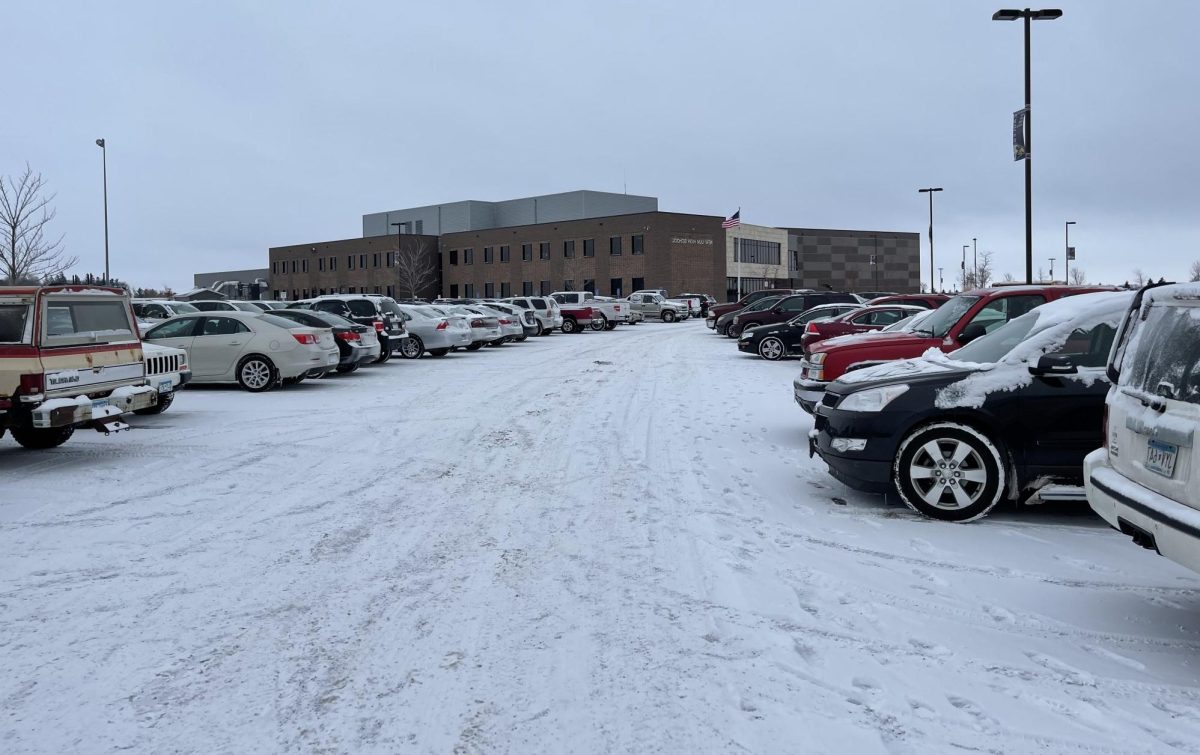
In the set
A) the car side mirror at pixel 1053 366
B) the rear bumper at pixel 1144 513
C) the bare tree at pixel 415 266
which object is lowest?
the rear bumper at pixel 1144 513

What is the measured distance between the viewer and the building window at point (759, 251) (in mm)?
86188

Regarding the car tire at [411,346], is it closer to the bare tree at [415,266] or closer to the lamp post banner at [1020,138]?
the lamp post banner at [1020,138]

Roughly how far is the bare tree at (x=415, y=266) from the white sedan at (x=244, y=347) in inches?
2918

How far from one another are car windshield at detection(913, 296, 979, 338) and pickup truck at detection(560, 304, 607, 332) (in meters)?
30.3

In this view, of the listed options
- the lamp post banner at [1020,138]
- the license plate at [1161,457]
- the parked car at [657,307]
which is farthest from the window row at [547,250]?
the license plate at [1161,457]

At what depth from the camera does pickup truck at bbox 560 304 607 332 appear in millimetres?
41844

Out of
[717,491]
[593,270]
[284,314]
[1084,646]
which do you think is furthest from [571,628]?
[593,270]

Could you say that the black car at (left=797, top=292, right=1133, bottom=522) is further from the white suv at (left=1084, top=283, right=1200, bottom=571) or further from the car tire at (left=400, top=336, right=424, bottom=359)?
the car tire at (left=400, top=336, right=424, bottom=359)

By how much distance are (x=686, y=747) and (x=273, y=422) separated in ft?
34.3

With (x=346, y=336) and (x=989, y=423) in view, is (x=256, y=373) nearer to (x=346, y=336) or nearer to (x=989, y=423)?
(x=346, y=336)

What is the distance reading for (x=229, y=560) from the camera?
6.09 m

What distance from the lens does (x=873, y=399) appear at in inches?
295

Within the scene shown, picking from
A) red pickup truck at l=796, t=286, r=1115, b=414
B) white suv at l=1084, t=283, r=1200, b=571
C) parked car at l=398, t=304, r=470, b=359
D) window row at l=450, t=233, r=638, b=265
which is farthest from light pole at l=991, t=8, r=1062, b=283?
window row at l=450, t=233, r=638, b=265

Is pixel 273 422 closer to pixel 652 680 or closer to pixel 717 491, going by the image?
pixel 717 491
